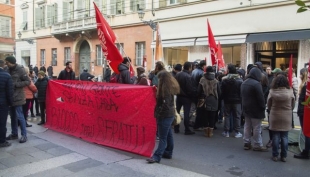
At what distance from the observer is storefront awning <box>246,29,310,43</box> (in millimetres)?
13852

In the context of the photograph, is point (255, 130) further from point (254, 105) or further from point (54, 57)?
point (54, 57)

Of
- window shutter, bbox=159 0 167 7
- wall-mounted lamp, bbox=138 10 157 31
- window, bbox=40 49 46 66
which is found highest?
window shutter, bbox=159 0 167 7

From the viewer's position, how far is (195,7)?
60.5ft

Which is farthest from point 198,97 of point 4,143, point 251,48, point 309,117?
point 251,48

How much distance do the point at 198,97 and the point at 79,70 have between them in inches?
860

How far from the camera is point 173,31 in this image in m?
19.8

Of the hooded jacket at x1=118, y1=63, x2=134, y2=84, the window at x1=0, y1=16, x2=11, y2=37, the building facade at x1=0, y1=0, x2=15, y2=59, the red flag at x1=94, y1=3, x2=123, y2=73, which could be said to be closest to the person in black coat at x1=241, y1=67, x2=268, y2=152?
the hooded jacket at x1=118, y1=63, x2=134, y2=84

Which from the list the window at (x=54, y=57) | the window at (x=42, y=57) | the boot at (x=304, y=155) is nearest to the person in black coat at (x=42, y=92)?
the boot at (x=304, y=155)

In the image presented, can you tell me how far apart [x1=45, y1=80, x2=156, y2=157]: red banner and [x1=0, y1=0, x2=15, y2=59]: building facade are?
38.9 meters

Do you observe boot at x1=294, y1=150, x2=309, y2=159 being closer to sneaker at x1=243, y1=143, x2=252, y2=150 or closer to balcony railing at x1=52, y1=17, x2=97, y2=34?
sneaker at x1=243, y1=143, x2=252, y2=150

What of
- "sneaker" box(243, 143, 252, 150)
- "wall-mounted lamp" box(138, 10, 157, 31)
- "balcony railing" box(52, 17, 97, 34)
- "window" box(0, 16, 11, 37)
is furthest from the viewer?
"window" box(0, 16, 11, 37)

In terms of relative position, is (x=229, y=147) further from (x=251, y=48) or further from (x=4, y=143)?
(x=251, y=48)

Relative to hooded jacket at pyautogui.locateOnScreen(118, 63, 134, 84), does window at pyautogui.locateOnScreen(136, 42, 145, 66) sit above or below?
above

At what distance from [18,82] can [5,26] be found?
136 feet
